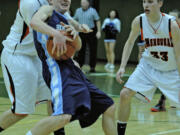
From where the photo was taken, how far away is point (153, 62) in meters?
4.59

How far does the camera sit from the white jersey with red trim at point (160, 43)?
4355 mm

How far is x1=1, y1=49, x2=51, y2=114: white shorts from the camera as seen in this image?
12.1ft

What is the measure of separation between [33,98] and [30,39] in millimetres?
625

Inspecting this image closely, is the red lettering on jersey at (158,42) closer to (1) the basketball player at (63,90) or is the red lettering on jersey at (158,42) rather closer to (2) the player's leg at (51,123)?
(1) the basketball player at (63,90)

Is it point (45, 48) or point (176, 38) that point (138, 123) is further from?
point (45, 48)

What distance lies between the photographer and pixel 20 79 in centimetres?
371

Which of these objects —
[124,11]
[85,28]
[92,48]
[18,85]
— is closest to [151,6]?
[85,28]

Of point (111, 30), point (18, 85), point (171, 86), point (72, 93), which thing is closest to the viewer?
point (72, 93)

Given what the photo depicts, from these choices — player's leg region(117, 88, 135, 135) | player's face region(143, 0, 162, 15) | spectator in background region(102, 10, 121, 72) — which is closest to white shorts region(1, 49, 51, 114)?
player's leg region(117, 88, 135, 135)

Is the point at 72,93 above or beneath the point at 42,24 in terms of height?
beneath

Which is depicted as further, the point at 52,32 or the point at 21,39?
the point at 21,39

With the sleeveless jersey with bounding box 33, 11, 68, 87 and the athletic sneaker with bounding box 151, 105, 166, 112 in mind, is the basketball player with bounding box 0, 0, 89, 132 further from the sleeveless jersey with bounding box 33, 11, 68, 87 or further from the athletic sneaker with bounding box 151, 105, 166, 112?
the athletic sneaker with bounding box 151, 105, 166, 112

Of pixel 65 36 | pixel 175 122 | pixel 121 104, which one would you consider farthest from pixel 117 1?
pixel 65 36

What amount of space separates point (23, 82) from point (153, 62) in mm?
1754
